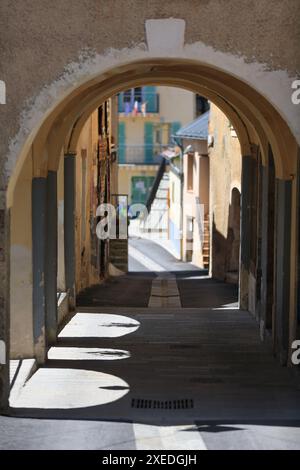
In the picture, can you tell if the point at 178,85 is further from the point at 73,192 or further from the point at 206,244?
the point at 206,244

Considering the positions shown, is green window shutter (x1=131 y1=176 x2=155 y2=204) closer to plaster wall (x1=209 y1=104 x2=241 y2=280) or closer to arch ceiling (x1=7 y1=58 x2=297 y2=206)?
plaster wall (x1=209 y1=104 x2=241 y2=280)

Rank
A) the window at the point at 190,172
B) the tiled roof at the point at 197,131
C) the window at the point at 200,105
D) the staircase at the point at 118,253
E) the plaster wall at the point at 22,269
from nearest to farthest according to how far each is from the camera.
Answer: the plaster wall at the point at 22,269, the staircase at the point at 118,253, the tiled roof at the point at 197,131, the window at the point at 190,172, the window at the point at 200,105

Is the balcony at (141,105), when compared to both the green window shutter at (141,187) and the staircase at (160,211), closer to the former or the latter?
the green window shutter at (141,187)

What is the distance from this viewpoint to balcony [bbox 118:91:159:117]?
5388cm

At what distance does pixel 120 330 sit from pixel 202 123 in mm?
17928

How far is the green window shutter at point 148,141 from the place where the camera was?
5472cm

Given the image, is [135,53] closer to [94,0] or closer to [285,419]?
[94,0]

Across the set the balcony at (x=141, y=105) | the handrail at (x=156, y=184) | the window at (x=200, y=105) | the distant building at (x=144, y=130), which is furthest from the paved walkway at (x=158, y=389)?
the balcony at (x=141, y=105)

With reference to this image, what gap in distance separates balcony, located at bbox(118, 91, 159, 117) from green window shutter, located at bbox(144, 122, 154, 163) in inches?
38.3

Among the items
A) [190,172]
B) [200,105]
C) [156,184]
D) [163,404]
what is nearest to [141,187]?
[156,184]

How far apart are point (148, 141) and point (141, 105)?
7.66 feet

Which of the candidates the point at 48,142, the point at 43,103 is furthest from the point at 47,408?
the point at 48,142

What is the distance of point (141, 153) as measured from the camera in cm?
5503

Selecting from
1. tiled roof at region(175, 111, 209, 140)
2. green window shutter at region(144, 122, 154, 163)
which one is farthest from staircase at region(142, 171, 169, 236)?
tiled roof at region(175, 111, 209, 140)
